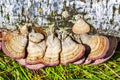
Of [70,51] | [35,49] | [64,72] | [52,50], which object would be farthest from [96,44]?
[64,72]

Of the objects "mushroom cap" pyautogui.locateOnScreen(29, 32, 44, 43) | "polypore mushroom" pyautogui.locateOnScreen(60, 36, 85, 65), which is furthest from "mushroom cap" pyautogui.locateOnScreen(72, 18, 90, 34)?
"mushroom cap" pyautogui.locateOnScreen(29, 32, 44, 43)

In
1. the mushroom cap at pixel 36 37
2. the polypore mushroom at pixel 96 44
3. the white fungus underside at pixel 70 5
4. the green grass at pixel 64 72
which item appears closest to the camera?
the white fungus underside at pixel 70 5

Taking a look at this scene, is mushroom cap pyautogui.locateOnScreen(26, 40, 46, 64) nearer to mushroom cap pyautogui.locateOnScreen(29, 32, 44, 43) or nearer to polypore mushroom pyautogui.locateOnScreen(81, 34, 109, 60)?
mushroom cap pyautogui.locateOnScreen(29, 32, 44, 43)

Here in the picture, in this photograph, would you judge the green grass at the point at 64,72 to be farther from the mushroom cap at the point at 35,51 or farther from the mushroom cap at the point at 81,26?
the mushroom cap at the point at 81,26

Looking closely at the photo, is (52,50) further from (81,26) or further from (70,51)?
(81,26)

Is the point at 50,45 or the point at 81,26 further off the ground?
the point at 81,26

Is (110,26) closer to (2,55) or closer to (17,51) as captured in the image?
(17,51)

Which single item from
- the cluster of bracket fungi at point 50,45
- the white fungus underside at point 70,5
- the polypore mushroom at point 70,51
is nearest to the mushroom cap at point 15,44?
the cluster of bracket fungi at point 50,45

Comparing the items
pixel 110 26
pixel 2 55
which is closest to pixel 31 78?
pixel 2 55
